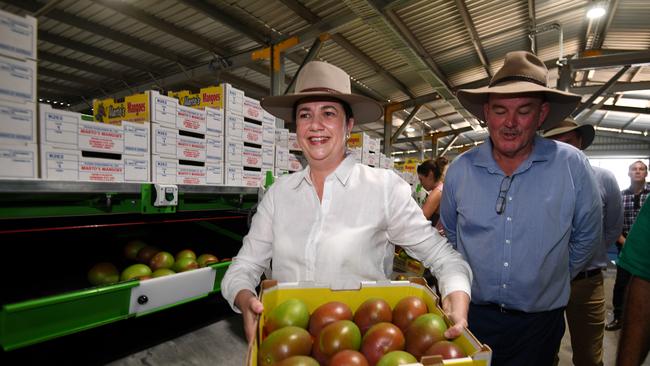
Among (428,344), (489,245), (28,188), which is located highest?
(28,188)

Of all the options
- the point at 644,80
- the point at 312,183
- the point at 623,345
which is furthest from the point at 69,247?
the point at 644,80

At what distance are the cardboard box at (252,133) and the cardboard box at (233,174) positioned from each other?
11.8 inches

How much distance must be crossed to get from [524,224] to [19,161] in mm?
2687

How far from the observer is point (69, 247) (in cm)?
279

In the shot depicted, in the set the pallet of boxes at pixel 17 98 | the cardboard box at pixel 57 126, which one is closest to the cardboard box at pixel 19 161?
the pallet of boxes at pixel 17 98

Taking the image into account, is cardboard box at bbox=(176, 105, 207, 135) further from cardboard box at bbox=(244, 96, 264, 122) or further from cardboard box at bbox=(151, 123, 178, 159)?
cardboard box at bbox=(244, 96, 264, 122)

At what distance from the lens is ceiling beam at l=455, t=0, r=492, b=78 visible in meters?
5.26

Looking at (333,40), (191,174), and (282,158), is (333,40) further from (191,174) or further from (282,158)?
(191,174)

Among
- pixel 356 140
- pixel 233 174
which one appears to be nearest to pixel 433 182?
pixel 356 140

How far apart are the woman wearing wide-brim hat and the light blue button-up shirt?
49 cm

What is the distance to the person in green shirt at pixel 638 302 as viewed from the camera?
1.23 meters

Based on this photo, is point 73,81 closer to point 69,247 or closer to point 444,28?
point 69,247

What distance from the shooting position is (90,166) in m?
2.22

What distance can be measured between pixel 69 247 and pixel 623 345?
3537 mm
